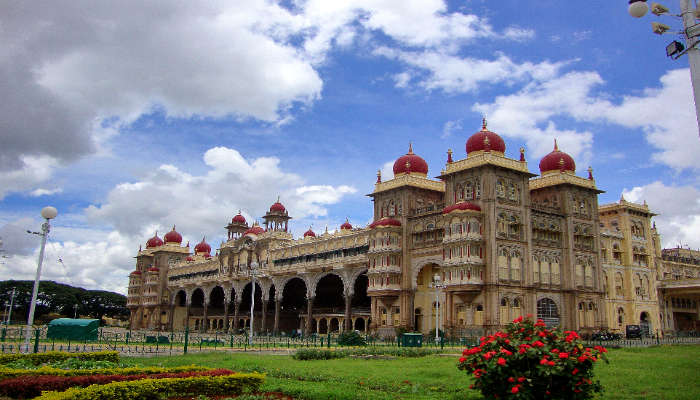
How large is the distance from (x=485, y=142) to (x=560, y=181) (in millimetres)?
10093

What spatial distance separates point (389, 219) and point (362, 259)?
7.12 meters

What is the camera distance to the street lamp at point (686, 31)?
11750 mm

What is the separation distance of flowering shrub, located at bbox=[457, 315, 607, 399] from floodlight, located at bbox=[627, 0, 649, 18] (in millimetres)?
6915

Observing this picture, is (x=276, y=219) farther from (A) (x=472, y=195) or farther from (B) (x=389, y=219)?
(A) (x=472, y=195)

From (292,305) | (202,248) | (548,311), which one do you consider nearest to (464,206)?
(548,311)

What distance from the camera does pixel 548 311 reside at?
5400cm

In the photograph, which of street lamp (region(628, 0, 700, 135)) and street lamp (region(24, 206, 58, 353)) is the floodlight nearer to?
street lamp (region(628, 0, 700, 135))

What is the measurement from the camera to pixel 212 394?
15.8 meters

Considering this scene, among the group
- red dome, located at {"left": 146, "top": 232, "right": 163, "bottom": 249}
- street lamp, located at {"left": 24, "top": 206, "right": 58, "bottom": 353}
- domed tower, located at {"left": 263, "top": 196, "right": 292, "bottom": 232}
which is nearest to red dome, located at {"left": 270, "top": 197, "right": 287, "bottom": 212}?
domed tower, located at {"left": 263, "top": 196, "right": 292, "bottom": 232}

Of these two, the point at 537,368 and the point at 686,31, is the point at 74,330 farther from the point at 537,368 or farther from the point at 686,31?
the point at 686,31

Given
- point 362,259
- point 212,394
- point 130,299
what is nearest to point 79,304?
point 130,299

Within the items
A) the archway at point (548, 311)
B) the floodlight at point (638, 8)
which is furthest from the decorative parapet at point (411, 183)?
the floodlight at point (638, 8)

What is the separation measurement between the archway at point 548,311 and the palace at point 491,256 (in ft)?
0.44

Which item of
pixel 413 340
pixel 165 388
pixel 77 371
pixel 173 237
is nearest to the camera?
pixel 165 388
